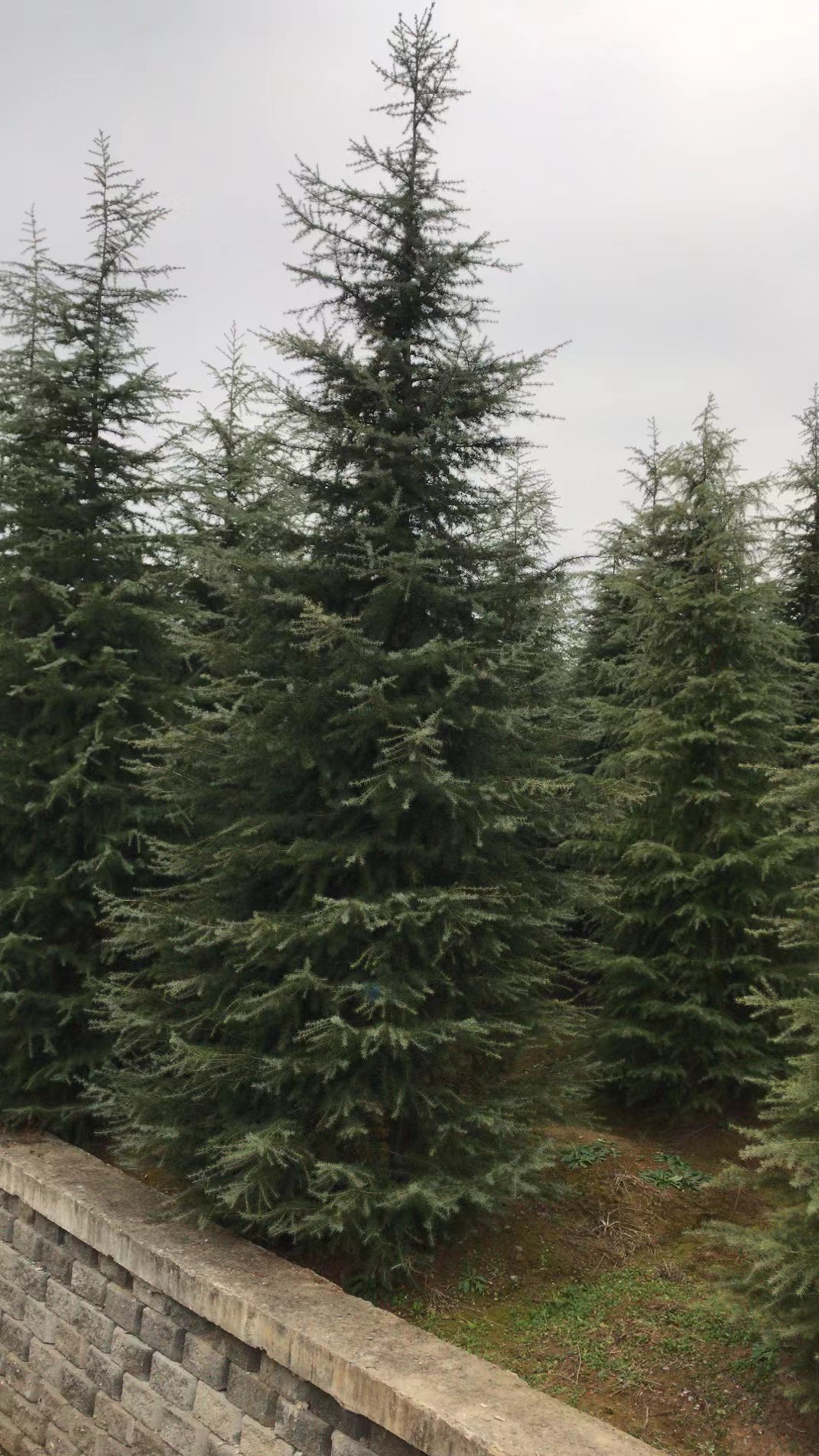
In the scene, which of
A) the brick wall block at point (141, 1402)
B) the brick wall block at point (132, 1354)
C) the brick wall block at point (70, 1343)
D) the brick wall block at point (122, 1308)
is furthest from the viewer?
the brick wall block at point (70, 1343)

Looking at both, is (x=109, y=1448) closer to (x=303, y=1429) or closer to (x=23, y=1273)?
(x=23, y=1273)

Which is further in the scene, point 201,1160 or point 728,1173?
point 201,1160

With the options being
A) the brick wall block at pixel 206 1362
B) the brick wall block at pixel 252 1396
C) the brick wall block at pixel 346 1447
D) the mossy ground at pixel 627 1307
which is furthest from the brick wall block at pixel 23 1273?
the brick wall block at pixel 346 1447

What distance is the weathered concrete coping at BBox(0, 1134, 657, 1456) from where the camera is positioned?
3570 millimetres

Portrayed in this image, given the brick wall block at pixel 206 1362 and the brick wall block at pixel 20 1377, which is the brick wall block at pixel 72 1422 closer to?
the brick wall block at pixel 20 1377

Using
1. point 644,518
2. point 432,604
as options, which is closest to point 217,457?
point 644,518

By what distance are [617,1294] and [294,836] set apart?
2.47 meters

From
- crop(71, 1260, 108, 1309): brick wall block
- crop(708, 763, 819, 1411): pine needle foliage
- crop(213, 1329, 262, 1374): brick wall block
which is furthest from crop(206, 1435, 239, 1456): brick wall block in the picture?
crop(708, 763, 819, 1411): pine needle foliage

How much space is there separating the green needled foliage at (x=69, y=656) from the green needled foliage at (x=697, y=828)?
3217mm

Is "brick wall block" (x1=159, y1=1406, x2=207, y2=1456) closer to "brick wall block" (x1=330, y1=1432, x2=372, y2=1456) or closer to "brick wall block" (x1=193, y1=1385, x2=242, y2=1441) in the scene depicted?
"brick wall block" (x1=193, y1=1385, x2=242, y2=1441)

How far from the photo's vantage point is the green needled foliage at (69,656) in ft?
23.1

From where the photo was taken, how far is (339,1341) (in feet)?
13.4

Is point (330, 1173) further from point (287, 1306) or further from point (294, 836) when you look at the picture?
point (294, 836)

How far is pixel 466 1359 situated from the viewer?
4051 mm
